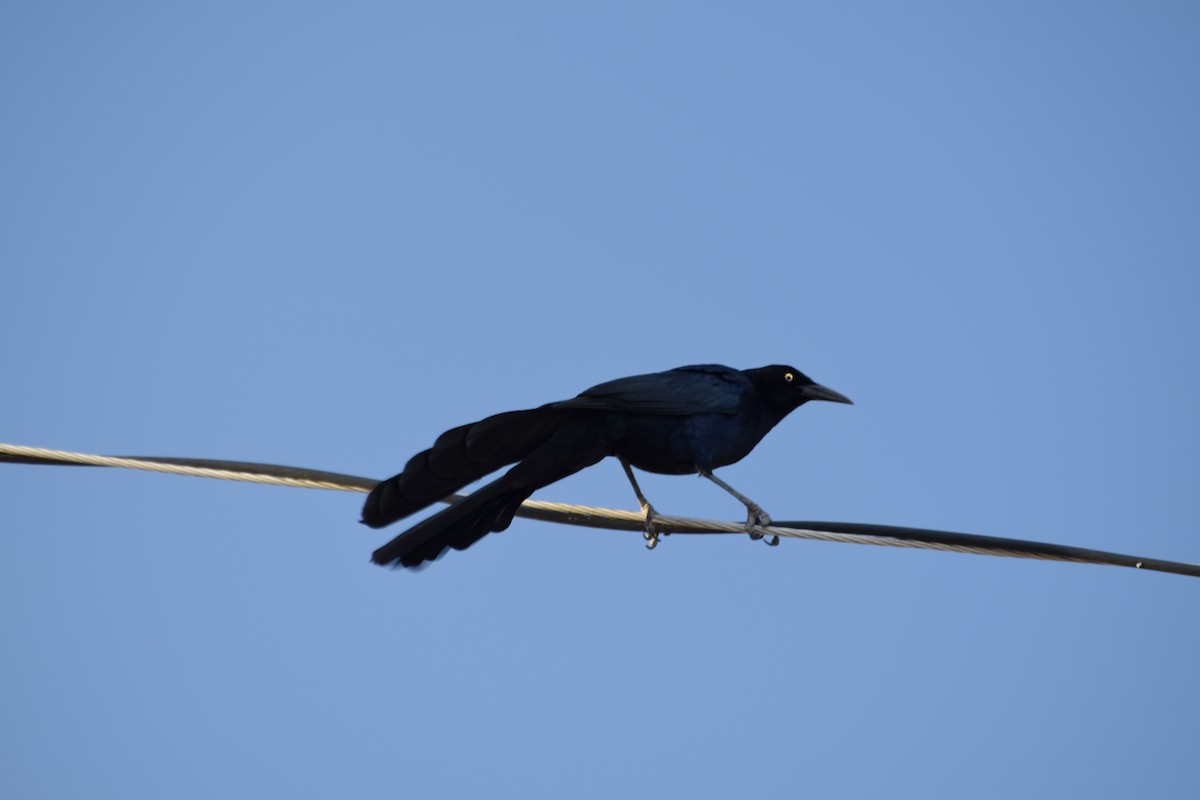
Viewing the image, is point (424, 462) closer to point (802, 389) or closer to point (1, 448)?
point (1, 448)

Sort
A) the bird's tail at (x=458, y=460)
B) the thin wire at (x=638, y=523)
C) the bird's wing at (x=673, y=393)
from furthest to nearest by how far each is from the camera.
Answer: the bird's wing at (x=673, y=393)
the bird's tail at (x=458, y=460)
the thin wire at (x=638, y=523)

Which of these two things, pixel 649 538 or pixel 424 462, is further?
pixel 649 538

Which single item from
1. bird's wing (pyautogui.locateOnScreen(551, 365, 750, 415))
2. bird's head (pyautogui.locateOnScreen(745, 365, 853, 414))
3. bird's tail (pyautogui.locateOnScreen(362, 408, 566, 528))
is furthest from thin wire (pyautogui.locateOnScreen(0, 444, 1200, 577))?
bird's head (pyautogui.locateOnScreen(745, 365, 853, 414))

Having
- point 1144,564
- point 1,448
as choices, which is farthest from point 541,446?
point 1144,564

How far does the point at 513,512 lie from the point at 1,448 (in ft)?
8.22

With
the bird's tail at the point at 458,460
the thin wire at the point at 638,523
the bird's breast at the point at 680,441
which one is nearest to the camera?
the thin wire at the point at 638,523

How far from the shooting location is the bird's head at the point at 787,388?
839 cm

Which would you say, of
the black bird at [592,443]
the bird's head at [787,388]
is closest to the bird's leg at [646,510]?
the black bird at [592,443]

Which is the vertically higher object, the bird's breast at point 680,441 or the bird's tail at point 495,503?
the bird's breast at point 680,441

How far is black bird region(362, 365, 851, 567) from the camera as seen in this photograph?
6.16 metres

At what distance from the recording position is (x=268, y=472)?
581 cm

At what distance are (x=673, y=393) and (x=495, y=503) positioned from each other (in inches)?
59.8

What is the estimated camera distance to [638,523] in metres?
6.41

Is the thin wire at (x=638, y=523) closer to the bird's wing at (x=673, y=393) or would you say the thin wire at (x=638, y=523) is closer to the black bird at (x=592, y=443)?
the black bird at (x=592, y=443)
